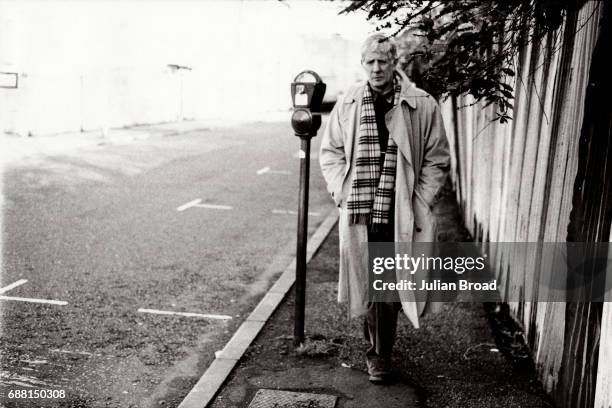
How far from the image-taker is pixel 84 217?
947 cm

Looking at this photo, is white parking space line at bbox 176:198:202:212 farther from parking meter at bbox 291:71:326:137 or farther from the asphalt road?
parking meter at bbox 291:71:326:137

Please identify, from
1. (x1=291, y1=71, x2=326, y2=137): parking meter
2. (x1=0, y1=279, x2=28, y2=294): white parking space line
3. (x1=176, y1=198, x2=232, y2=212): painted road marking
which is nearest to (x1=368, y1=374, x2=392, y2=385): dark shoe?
(x1=291, y1=71, x2=326, y2=137): parking meter

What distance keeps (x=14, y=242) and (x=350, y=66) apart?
36.7 m

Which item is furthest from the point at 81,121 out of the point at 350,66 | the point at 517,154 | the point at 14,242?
the point at 350,66

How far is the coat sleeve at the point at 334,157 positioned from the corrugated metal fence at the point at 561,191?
0.75 m

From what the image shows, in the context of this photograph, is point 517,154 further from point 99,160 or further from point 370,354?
point 99,160

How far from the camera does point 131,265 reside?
7.48 metres

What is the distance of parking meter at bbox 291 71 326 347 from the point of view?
5012 mm

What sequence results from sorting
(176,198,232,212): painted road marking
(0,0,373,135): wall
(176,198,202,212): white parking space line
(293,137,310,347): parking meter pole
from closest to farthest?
(293,137,310,347): parking meter pole
(176,198,202,212): white parking space line
(176,198,232,212): painted road marking
(0,0,373,135): wall

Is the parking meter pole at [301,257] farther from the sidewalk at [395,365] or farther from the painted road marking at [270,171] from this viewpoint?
the painted road marking at [270,171]

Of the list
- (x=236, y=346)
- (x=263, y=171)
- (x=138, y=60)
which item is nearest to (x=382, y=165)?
(x=236, y=346)

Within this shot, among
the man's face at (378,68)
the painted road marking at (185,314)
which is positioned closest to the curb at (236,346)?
the painted road marking at (185,314)

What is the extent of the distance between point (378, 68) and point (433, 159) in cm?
65
